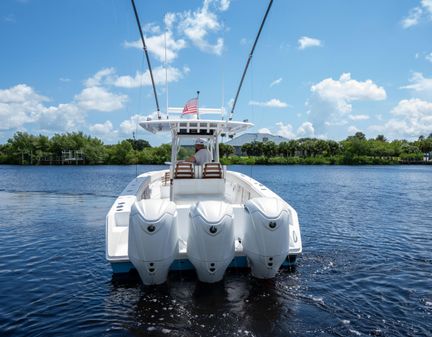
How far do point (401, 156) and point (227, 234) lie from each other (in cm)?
14241

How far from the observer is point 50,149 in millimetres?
128875

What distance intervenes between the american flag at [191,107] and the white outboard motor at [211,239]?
5638mm

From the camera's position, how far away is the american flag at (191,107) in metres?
11.9

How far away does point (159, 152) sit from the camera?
394 feet

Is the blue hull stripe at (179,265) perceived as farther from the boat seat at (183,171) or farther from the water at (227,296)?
the boat seat at (183,171)

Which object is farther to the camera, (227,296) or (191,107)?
(191,107)

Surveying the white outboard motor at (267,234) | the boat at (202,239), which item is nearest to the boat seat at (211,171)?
the boat at (202,239)

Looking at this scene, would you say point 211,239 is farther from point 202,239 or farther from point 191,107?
point 191,107

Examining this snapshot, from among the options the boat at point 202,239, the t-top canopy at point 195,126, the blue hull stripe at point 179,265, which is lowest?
the blue hull stripe at point 179,265

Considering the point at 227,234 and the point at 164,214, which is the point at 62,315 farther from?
the point at 227,234

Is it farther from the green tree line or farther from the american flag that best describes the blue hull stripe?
the green tree line

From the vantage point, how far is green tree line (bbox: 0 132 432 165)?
408 ft

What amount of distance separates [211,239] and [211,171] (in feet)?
18.4

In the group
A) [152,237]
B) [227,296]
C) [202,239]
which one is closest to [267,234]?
[202,239]
